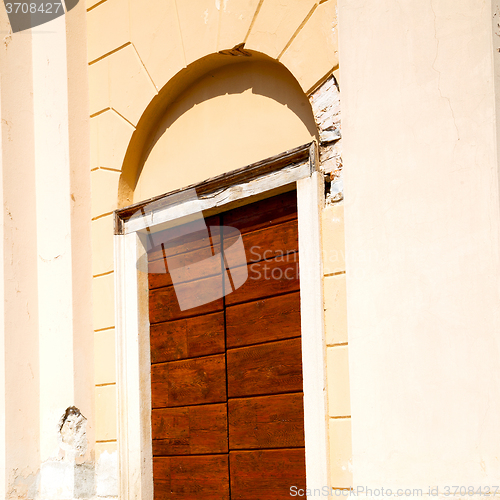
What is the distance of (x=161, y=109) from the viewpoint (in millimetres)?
4062

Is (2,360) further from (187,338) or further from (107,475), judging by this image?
(187,338)

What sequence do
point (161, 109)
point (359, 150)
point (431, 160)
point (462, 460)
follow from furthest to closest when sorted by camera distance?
point (161, 109), point (359, 150), point (431, 160), point (462, 460)

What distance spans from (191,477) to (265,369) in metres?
0.87

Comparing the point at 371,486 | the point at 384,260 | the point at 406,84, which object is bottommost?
the point at 371,486

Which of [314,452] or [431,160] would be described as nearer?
[431,160]

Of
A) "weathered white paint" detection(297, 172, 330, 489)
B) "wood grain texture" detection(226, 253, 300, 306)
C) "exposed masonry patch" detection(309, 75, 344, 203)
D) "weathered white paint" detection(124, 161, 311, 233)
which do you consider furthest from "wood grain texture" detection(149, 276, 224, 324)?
"exposed masonry patch" detection(309, 75, 344, 203)

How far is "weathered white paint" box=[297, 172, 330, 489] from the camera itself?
296 cm

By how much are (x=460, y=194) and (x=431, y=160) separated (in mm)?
188

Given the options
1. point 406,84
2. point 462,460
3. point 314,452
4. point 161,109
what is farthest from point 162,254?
point 462,460

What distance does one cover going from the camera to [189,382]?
379cm

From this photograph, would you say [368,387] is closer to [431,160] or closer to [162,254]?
[431,160]

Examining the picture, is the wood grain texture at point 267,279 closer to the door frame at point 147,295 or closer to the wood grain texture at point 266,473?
the door frame at point 147,295

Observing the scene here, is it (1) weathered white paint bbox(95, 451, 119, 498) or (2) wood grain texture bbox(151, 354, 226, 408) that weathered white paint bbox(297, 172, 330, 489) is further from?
(1) weathered white paint bbox(95, 451, 119, 498)

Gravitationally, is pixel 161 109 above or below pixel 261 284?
above
